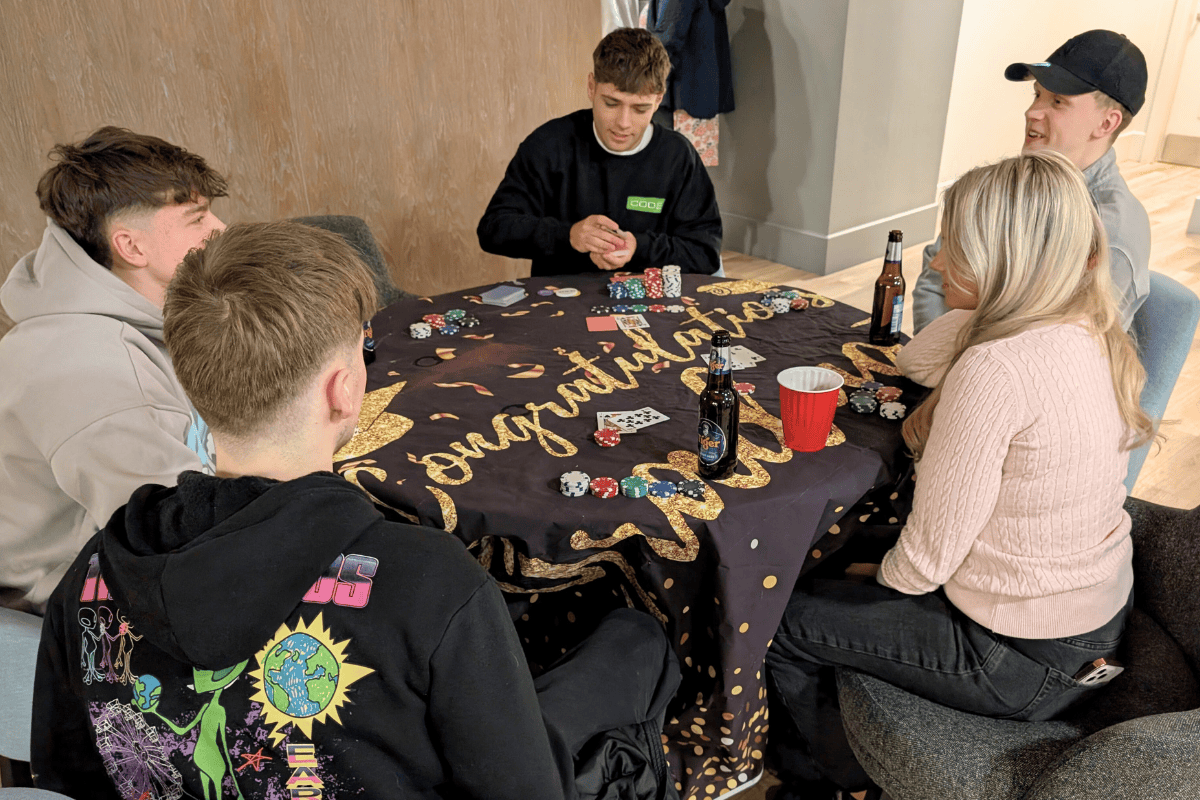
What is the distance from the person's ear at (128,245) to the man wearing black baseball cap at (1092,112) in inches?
72.4

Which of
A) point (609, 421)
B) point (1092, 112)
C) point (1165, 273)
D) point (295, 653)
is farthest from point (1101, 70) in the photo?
point (1165, 273)

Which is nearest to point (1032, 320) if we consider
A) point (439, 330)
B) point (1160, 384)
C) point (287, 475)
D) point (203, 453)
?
point (1160, 384)

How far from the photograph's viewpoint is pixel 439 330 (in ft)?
7.14

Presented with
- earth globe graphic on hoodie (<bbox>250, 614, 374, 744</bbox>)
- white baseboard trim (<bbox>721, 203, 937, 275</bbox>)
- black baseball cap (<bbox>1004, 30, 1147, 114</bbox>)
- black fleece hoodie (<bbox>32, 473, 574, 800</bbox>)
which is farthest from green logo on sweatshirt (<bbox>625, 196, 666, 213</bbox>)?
white baseboard trim (<bbox>721, 203, 937, 275</bbox>)

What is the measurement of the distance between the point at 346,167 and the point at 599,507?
293cm

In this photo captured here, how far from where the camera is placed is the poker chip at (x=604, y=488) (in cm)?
146

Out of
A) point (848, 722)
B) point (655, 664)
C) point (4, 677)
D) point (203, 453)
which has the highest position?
point (203, 453)

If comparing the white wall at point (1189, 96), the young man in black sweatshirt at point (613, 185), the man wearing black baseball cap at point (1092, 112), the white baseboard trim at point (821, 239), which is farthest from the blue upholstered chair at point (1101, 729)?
the white wall at point (1189, 96)

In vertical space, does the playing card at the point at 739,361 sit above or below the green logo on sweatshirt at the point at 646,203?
below

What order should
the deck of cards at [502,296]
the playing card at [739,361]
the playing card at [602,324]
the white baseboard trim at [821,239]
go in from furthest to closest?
the white baseboard trim at [821,239], the deck of cards at [502,296], the playing card at [602,324], the playing card at [739,361]

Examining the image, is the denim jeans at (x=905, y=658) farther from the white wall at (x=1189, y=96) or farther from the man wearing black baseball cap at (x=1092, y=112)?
the white wall at (x=1189, y=96)

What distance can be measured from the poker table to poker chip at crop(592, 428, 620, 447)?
2 centimetres

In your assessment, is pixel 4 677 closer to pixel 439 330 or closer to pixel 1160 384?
pixel 439 330

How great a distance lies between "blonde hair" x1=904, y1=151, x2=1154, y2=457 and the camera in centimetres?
144
